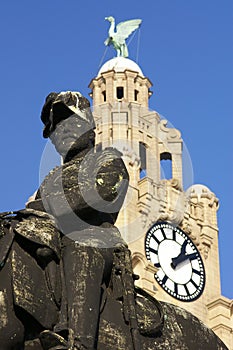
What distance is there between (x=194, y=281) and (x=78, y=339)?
Result: 55740 millimetres

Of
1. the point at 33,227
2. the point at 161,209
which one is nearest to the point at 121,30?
the point at 161,209

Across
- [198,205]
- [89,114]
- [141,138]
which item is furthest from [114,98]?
[89,114]

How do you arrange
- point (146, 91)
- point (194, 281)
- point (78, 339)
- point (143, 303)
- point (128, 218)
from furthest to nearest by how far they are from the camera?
1. point (146, 91)
2. point (194, 281)
3. point (128, 218)
4. point (143, 303)
5. point (78, 339)

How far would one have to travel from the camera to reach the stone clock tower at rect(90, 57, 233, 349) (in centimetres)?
6456

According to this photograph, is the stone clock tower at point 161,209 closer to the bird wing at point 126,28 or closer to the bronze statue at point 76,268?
the bird wing at point 126,28

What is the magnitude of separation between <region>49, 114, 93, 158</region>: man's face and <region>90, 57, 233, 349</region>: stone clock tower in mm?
48587

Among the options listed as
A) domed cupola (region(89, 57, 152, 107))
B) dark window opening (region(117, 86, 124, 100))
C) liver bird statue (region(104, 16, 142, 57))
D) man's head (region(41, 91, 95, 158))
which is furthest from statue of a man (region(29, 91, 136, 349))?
liver bird statue (region(104, 16, 142, 57))

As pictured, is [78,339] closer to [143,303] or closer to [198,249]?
[143,303]

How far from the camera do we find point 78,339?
11.8m

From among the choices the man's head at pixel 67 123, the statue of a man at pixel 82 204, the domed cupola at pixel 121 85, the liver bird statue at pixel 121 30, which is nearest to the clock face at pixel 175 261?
the domed cupola at pixel 121 85

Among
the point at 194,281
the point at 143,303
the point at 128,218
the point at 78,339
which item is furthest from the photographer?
the point at 194,281

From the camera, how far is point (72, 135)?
13.2m

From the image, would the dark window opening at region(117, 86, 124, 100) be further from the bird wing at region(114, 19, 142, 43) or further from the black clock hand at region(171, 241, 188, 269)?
the black clock hand at region(171, 241, 188, 269)

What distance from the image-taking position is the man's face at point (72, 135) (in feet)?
43.3
